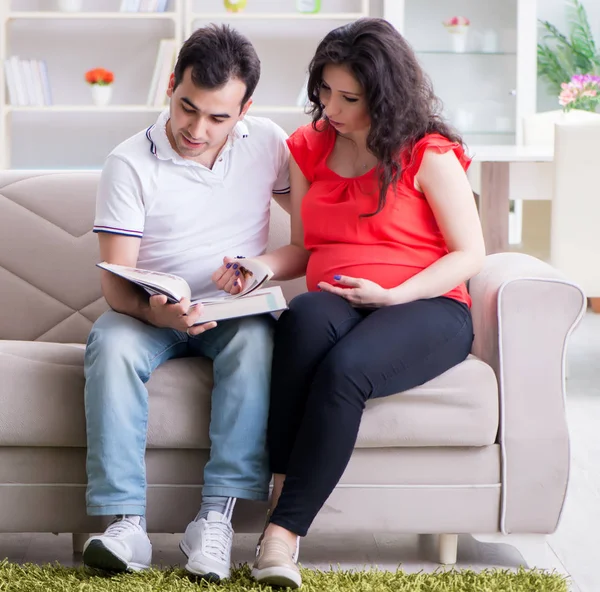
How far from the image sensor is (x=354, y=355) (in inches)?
61.1

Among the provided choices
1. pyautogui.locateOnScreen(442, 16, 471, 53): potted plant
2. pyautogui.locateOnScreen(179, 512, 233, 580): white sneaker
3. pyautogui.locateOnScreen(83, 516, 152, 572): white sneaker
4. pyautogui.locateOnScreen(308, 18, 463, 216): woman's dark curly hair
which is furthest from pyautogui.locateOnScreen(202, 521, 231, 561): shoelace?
pyautogui.locateOnScreen(442, 16, 471, 53): potted plant

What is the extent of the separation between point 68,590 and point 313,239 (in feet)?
2.52

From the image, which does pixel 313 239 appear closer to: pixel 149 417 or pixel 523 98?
pixel 149 417

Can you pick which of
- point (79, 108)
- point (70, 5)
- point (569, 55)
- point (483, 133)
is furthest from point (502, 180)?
point (569, 55)

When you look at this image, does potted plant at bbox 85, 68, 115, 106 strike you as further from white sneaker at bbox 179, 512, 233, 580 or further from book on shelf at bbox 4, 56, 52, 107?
white sneaker at bbox 179, 512, 233, 580

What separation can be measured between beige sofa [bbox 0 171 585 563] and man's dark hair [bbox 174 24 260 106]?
0.52 meters

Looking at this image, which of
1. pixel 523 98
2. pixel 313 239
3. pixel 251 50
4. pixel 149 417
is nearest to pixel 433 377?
pixel 313 239

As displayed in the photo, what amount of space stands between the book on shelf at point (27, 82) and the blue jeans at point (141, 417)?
321cm

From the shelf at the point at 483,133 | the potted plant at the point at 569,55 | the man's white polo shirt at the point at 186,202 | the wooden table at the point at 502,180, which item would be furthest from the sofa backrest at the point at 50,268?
the potted plant at the point at 569,55

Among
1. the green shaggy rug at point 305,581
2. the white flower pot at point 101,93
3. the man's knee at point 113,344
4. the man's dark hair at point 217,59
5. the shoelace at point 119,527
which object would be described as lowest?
the green shaggy rug at point 305,581

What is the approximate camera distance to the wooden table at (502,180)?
10.5ft

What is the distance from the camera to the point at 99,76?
14.8 feet

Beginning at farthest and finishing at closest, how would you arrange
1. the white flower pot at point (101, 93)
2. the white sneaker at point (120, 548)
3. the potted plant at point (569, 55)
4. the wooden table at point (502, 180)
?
the potted plant at point (569, 55), the white flower pot at point (101, 93), the wooden table at point (502, 180), the white sneaker at point (120, 548)

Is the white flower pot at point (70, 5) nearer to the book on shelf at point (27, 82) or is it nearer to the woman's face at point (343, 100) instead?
the book on shelf at point (27, 82)
